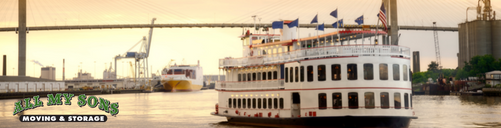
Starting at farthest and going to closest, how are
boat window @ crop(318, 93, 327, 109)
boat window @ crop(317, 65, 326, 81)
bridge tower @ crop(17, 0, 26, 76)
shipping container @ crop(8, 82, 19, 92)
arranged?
shipping container @ crop(8, 82, 19, 92), bridge tower @ crop(17, 0, 26, 76), boat window @ crop(318, 93, 327, 109), boat window @ crop(317, 65, 326, 81)

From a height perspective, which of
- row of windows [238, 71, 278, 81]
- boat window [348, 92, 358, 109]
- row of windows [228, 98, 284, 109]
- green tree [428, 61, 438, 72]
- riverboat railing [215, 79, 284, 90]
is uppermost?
green tree [428, 61, 438, 72]

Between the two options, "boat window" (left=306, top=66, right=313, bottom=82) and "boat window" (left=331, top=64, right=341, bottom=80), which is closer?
"boat window" (left=331, top=64, right=341, bottom=80)

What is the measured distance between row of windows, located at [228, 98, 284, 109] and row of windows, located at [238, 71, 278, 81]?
1.29 metres

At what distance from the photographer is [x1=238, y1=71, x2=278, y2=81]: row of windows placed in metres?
30.3

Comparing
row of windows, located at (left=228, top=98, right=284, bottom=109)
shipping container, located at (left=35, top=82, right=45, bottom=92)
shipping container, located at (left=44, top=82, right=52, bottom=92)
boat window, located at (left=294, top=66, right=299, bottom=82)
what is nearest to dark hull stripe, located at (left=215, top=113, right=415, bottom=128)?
row of windows, located at (left=228, top=98, right=284, bottom=109)

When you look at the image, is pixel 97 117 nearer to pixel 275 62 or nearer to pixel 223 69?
pixel 223 69

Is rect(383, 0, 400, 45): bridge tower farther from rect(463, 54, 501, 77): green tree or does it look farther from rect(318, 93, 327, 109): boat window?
rect(318, 93, 327, 109): boat window

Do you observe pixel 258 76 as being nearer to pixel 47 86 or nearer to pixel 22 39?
pixel 22 39

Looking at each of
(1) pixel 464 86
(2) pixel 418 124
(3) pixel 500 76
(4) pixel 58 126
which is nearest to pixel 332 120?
(2) pixel 418 124

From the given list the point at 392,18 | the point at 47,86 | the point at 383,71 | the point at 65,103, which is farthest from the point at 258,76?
the point at 47,86

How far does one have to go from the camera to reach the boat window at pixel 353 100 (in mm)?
25462

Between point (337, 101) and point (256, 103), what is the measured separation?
6875 millimetres

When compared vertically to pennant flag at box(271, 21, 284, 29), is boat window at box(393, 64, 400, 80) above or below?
below

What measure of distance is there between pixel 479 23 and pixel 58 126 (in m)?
160
